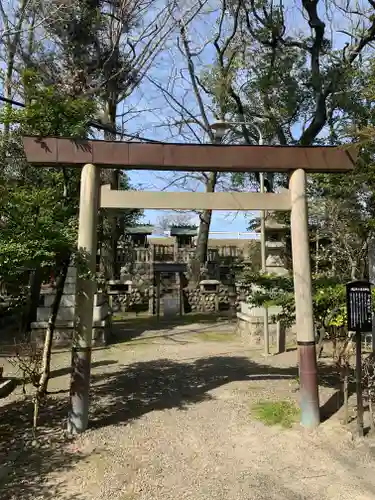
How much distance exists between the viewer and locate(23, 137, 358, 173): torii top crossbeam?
493 centimetres

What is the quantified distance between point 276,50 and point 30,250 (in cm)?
1590

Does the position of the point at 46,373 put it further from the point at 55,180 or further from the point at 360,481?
the point at 360,481

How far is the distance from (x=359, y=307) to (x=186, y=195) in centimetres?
243

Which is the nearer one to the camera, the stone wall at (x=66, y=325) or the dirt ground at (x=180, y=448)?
the dirt ground at (x=180, y=448)

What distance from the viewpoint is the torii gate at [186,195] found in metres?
4.88

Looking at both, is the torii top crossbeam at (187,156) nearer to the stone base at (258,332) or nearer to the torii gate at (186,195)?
the torii gate at (186,195)

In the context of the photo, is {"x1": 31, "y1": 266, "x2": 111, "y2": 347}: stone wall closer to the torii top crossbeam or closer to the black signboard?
the torii top crossbeam

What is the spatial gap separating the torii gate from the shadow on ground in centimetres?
50

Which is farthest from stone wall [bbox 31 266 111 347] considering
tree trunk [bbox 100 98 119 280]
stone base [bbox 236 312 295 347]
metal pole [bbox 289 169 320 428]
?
metal pole [bbox 289 169 320 428]

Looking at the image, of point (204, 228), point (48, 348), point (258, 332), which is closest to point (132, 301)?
point (204, 228)

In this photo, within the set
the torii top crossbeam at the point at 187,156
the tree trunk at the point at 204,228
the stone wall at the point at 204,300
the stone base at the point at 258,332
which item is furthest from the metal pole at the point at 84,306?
the stone wall at the point at 204,300

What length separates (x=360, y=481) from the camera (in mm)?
3688

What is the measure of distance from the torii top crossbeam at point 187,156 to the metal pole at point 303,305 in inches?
10.5

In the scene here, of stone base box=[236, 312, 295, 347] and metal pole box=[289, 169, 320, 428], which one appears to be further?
stone base box=[236, 312, 295, 347]
